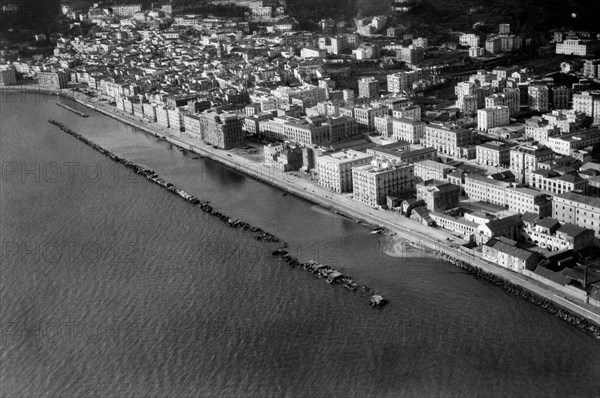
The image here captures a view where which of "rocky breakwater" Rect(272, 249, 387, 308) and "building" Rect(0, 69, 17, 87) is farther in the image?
"building" Rect(0, 69, 17, 87)

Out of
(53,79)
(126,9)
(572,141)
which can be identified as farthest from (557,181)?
(126,9)

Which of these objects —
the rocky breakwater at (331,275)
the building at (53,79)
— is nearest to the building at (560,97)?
the rocky breakwater at (331,275)

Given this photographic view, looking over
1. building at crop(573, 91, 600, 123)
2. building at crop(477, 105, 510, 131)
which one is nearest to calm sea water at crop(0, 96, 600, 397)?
building at crop(477, 105, 510, 131)

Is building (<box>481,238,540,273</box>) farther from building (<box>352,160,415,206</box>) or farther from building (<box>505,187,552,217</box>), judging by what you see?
building (<box>352,160,415,206</box>)

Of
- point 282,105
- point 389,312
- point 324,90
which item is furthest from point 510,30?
point 389,312

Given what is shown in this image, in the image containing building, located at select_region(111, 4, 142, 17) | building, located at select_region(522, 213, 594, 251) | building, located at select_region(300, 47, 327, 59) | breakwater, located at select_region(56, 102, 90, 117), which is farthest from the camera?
building, located at select_region(111, 4, 142, 17)

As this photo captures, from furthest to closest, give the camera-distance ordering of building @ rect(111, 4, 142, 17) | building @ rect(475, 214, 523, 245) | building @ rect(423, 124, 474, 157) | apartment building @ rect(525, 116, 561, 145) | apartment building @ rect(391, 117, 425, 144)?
building @ rect(111, 4, 142, 17) → apartment building @ rect(391, 117, 425, 144) → building @ rect(423, 124, 474, 157) → apartment building @ rect(525, 116, 561, 145) → building @ rect(475, 214, 523, 245)
